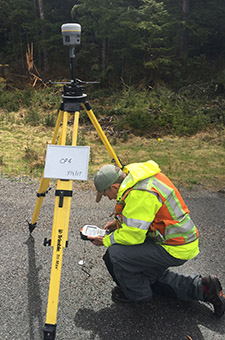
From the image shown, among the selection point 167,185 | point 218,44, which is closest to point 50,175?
point 167,185

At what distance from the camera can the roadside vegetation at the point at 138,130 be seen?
6016 mm

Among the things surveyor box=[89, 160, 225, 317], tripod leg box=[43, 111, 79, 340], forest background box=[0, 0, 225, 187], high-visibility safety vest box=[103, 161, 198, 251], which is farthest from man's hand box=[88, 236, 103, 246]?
forest background box=[0, 0, 225, 187]

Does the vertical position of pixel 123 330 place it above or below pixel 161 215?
below

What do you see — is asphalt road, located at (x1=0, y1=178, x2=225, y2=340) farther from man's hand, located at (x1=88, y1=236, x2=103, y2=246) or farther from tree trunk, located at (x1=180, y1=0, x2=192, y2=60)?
tree trunk, located at (x1=180, y1=0, x2=192, y2=60)

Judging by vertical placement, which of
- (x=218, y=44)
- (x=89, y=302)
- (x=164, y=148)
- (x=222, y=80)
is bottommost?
(x=164, y=148)

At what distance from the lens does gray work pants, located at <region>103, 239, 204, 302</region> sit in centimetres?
233

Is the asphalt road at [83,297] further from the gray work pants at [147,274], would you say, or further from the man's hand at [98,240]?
the man's hand at [98,240]

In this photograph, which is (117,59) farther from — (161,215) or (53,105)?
(161,215)

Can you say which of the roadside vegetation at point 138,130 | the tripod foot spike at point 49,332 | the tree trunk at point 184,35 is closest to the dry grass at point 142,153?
the roadside vegetation at point 138,130

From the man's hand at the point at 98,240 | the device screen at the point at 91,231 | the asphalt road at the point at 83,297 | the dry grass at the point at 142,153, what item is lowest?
the dry grass at the point at 142,153

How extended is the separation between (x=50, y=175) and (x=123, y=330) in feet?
4.75

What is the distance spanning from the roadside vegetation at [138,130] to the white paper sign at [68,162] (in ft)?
10.8

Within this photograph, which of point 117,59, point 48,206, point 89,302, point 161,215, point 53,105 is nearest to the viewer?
point 161,215

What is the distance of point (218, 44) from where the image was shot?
48.5ft
